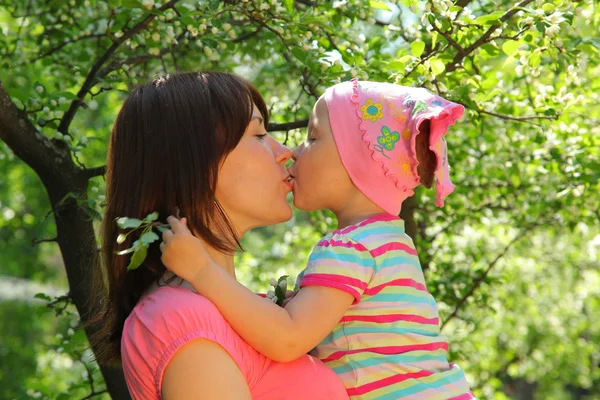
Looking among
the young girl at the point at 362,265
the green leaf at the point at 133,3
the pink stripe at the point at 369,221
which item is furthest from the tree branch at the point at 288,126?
the pink stripe at the point at 369,221

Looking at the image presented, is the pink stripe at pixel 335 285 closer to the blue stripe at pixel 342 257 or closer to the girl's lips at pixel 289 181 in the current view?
the blue stripe at pixel 342 257

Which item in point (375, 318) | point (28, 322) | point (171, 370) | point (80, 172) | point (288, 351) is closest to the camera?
point (171, 370)

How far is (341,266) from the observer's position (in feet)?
7.46

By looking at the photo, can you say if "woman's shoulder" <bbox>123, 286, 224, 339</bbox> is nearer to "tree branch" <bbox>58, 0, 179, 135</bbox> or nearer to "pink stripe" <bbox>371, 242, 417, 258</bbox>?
"pink stripe" <bbox>371, 242, 417, 258</bbox>

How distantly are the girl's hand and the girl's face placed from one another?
495mm

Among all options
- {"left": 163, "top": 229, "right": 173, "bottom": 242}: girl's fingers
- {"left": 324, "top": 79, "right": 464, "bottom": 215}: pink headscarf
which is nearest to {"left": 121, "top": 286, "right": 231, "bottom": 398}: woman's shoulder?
{"left": 163, "top": 229, "right": 173, "bottom": 242}: girl's fingers

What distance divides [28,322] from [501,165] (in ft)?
33.9

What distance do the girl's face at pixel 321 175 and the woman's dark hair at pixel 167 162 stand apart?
253 millimetres

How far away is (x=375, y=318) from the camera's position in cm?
234

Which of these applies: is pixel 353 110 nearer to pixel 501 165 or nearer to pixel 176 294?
pixel 176 294

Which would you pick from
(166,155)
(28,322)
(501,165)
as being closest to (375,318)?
(166,155)

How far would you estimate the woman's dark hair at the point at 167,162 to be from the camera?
2.28m

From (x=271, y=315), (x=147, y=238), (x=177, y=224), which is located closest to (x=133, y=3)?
(x=177, y=224)

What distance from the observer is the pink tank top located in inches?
79.7
